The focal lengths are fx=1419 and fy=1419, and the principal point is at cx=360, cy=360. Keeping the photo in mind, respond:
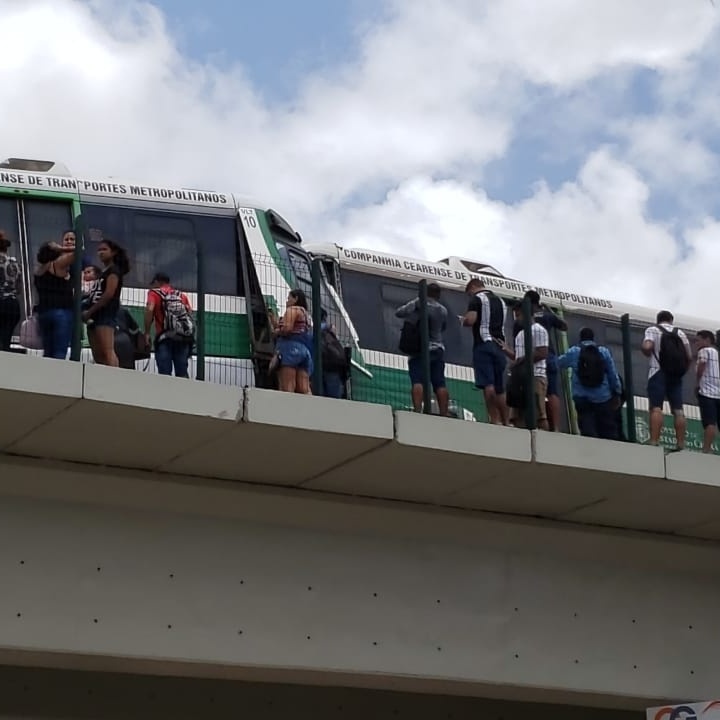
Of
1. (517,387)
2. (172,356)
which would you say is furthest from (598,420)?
(172,356)

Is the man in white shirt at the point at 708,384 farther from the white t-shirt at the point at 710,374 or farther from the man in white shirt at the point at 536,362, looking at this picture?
the man in white shirt at the point at 536,362

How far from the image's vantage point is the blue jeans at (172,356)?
11.3 metres

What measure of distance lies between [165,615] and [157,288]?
2.65 meters

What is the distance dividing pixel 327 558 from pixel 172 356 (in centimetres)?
222

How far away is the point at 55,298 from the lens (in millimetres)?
10609

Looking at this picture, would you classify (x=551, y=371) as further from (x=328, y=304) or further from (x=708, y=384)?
(x=328, y=304)

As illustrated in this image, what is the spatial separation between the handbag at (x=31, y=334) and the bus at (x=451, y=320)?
2879 millimetres

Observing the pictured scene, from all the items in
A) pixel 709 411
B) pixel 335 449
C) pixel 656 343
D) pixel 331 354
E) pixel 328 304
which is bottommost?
pixel 335 449

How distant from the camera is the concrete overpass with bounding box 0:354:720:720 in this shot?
1062 cm

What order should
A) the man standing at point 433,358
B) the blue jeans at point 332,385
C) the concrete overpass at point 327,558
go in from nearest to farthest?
the concrete overpass at point 327,558
the blue jeans at point 332,385
the man standing at point 433,358

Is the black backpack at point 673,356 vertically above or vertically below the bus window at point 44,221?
below

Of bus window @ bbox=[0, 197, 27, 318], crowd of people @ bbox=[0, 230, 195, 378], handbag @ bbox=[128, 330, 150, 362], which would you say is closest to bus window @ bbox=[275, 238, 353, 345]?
crowd of people @ bbox=[0, 230, 195, 378]

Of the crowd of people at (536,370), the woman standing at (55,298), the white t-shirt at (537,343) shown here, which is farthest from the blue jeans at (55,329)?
the white t-shirt at (537,343)

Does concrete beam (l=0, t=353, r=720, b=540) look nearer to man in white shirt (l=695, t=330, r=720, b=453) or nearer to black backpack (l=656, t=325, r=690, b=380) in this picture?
man in white shirt (l=695, t=330, r=720, b=453)
